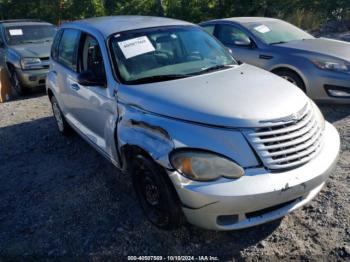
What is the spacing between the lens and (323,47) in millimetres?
5535

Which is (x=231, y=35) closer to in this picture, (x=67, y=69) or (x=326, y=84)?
(x=326, y=84)

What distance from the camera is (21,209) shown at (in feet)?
Answer: 11.5

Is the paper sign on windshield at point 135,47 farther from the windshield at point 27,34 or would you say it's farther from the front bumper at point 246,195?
the windshield at point 27,34

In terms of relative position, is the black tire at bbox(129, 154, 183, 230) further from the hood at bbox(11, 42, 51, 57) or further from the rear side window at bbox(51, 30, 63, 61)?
the hood at bbox(11, 42, 51, 57)

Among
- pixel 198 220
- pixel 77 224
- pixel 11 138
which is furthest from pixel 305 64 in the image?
pixel 11 138

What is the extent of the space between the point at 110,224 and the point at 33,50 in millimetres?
6199

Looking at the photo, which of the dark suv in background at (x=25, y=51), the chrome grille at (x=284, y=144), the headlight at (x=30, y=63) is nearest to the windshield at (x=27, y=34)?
the dark suv in background at (x=25, y=51)

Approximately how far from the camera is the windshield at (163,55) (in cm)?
324

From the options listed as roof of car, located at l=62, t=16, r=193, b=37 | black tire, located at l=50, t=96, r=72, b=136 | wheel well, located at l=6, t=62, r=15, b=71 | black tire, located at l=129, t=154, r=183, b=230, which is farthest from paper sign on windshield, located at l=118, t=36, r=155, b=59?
wheel well, located at l=6, t=62, r=15, b=71

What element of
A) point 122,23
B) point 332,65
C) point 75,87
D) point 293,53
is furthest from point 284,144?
point 293,53

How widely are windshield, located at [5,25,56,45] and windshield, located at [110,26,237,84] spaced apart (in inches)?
240

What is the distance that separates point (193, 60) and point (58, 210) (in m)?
2.07

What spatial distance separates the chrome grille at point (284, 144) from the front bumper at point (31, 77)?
6406 millimetres

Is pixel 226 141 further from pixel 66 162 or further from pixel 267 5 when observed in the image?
pixel 267 5
